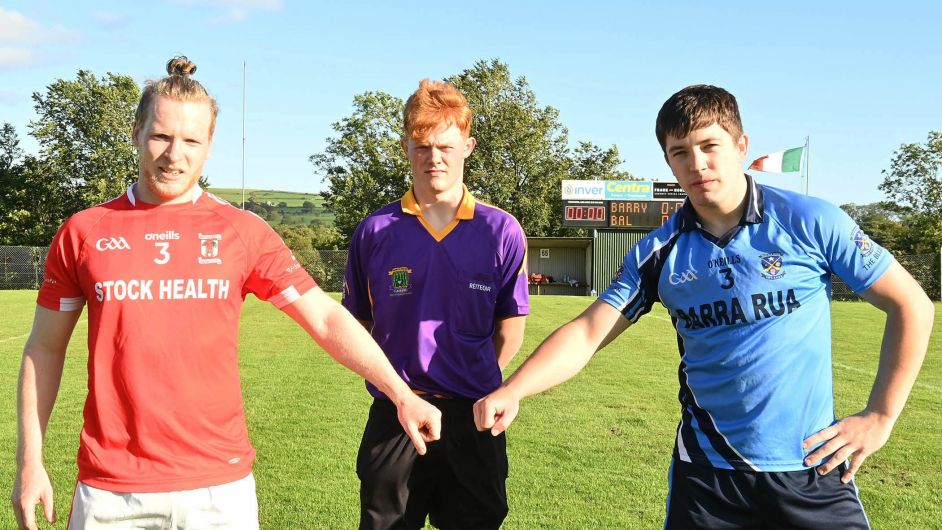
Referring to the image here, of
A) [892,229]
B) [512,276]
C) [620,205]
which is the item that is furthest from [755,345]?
[892,229]

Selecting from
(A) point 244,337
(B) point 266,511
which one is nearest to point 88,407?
(B) point 266,511

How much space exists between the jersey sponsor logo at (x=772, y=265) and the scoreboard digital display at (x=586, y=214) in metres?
39.5

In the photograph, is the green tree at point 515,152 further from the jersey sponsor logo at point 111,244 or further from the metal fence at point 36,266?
the jersey sponsor logo at point 111,244

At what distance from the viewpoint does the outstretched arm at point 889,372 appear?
2.87m

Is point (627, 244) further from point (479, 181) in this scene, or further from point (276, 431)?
point (276, 431)

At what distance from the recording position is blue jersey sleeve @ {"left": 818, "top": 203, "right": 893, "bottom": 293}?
291cm

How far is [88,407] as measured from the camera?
2791 mm

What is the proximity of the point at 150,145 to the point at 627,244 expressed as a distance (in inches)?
1735

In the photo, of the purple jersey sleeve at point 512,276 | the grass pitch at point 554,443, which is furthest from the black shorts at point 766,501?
the grass pitch at point 554,443

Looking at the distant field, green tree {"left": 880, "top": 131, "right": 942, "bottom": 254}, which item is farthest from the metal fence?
the distant field

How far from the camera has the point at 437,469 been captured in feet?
12.5

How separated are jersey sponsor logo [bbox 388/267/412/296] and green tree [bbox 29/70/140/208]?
198ft

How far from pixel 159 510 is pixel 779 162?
3591cm

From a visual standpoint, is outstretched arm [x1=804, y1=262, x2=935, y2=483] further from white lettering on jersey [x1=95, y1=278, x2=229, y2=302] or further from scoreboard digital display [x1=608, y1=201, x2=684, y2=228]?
scoreboard digital display [x1=608, y1=201, x2=684, y2=228]
